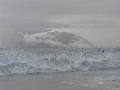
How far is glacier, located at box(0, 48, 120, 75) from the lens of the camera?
112ft

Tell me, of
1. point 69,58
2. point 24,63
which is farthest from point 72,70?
point 24,63

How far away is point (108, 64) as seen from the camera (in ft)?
132

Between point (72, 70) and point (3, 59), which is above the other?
point (3, 59)

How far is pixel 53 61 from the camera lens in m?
37.6

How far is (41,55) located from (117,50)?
12.3 metres

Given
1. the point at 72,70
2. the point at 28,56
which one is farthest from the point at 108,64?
the point at 28,56

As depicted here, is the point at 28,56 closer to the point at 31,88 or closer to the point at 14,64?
the point at 14,64

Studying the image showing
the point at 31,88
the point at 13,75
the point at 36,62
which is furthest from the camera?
the point at 36,62

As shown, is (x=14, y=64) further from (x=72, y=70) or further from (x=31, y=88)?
(x=31, y=88)

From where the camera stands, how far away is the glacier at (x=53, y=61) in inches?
1344

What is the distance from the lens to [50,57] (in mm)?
37781

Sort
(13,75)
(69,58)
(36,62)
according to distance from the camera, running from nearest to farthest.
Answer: (13,75) < (36,62) < (69,58)

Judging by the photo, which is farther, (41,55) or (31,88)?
(41,55)

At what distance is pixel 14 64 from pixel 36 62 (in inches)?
137
